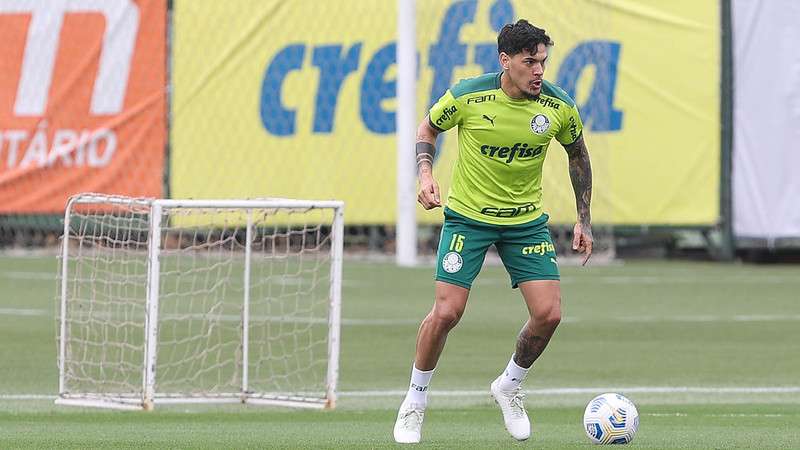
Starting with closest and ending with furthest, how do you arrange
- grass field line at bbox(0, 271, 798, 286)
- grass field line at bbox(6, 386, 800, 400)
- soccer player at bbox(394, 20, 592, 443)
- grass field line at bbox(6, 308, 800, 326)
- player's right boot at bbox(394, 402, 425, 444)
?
player's right boot at bbox(394, 402, 425, 444) → soccer player at bbox(394, 20, 592, 443) → grass field line at bbox(6, 386, 800, 400) → grass field line at bbox(6, 308, 800, 326) → grass field line at bbox(0, 271, 798, 286)

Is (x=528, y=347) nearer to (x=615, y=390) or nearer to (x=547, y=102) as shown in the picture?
(x=547, y=102)

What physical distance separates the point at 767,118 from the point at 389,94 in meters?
4.27

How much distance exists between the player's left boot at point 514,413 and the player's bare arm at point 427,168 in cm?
111

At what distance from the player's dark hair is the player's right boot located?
1.73 m

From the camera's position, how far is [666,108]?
758 inches

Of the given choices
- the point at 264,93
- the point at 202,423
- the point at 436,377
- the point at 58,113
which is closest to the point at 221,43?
the point at 264,93

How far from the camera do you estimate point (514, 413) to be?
830 cm

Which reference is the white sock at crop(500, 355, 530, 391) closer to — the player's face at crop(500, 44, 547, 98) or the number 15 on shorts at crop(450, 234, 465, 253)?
the number 15 on shorts at crop(450, 234, 465, 253)

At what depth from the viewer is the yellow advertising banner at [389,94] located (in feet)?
63.2

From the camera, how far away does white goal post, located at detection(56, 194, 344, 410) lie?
1016 cm

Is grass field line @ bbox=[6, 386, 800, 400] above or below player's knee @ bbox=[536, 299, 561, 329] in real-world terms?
below

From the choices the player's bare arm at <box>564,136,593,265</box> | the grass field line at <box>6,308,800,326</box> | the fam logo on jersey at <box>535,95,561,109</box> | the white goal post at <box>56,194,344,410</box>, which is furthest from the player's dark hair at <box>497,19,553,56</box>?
the grass field line at <box>6,308,800,326</box>

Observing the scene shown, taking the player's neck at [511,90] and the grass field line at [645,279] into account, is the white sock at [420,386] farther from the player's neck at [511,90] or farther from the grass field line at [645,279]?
the grass field line at [645,279]

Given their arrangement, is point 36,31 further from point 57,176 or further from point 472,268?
point 472,268
